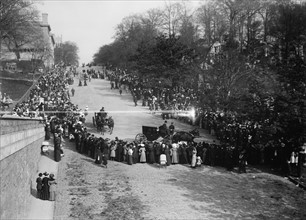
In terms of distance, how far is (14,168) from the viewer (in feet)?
42.1

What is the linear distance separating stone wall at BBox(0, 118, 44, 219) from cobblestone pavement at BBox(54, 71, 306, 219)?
1973 mm

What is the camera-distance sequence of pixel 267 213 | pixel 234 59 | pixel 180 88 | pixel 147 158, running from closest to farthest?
pixel 267 213 < pixel 147 158 < pixel 234 59 < pixel 180 88

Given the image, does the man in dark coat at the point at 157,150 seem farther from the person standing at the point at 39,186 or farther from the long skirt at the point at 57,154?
the person standing at the point at 39,186

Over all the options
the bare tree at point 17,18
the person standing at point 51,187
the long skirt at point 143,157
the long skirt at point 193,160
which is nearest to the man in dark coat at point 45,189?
the person standing at point 51,187

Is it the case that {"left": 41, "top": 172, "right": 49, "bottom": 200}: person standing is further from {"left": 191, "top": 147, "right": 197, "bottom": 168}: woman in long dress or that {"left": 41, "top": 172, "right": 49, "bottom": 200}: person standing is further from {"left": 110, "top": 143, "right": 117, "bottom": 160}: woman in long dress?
{"left": 191, "top": 147, "right": 197, "bottom": 168}: woman in long dress

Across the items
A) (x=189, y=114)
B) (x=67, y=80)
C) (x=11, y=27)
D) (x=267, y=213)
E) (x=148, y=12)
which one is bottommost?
(x=267, y=213)

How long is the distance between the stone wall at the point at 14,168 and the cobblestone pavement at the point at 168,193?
6.47 feet

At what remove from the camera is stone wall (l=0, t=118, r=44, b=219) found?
11.0 metres

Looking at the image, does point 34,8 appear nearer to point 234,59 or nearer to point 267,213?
point 234,59

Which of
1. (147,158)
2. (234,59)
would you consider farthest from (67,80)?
(147,158)

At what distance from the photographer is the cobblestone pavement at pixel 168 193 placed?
1656cm

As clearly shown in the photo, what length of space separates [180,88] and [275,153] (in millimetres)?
18847

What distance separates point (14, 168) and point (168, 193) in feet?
26.0

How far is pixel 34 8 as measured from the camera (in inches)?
1898
